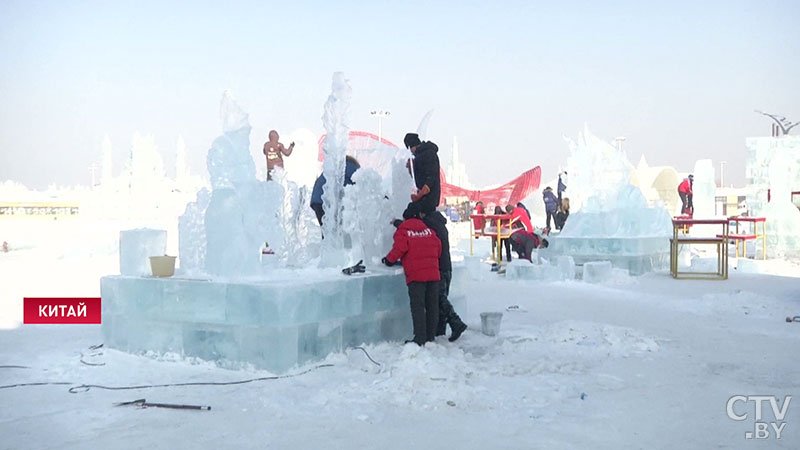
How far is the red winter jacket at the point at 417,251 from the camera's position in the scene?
5.60 meters

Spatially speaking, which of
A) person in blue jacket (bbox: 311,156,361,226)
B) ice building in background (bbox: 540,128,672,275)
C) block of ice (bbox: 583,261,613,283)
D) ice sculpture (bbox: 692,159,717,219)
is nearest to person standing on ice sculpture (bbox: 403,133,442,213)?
person in blue jacket (bbox: 311,156,361,226)

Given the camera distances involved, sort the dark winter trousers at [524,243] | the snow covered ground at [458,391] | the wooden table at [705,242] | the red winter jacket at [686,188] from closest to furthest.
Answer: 1. the snow covered ground at [458,391]
2. the wooden table at [705,242]
3. the dark winter trousers at [524,243]
4. the red winter jacket at [686,188]

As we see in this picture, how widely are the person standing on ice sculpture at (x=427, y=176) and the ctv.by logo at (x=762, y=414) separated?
2799 millimetres

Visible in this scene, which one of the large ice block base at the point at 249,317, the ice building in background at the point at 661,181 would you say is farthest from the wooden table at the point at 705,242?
the ice building in background at the point at 661,181

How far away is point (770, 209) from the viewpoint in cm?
1598

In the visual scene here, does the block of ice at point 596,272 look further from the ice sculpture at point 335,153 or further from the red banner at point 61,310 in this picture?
the red banner at point 61,310

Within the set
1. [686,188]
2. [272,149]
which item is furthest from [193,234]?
[686,188]

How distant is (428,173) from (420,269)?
1.00m

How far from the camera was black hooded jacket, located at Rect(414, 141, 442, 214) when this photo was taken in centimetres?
611

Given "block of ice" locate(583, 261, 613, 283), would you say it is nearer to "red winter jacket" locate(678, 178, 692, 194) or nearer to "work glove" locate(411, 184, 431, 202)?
"work glove" locate(411, 184, 431, 202)

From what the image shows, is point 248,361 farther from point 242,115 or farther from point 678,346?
point 678,346

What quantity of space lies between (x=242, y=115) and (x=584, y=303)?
490cm

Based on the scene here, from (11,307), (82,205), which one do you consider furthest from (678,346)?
(82,205)

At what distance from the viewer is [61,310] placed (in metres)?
7.84
